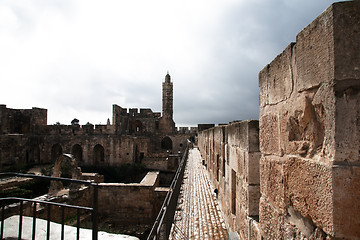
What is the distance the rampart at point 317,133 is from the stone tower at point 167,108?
33.5 meters

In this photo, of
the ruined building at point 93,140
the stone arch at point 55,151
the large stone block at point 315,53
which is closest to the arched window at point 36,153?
the ruined building at point 93,140

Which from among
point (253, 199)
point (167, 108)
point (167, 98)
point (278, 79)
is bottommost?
point (253, 199)

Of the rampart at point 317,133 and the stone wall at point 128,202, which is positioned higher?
the rampart at point 317,133

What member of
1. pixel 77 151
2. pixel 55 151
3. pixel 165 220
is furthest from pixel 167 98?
pixel 165 220

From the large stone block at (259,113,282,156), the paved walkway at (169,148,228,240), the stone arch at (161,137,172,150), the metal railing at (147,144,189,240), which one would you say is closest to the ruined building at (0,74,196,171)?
the stone arch at (161,137,172,150)

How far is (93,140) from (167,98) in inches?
628

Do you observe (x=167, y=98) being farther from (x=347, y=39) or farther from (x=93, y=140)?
(x=347, y=39)

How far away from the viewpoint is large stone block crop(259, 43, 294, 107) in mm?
1636

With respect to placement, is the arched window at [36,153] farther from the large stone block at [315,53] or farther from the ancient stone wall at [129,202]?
the large stone block at [315,53]

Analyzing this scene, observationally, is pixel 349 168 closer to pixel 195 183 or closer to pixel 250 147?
pixel 250 147

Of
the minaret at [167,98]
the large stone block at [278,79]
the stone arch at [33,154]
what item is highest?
the minaret at [167,98]

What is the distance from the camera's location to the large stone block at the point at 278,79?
1636mm

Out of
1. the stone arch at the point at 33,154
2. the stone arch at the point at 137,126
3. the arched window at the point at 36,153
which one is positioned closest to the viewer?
the stone arch at the point at 33,154

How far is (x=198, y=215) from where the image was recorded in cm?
546
